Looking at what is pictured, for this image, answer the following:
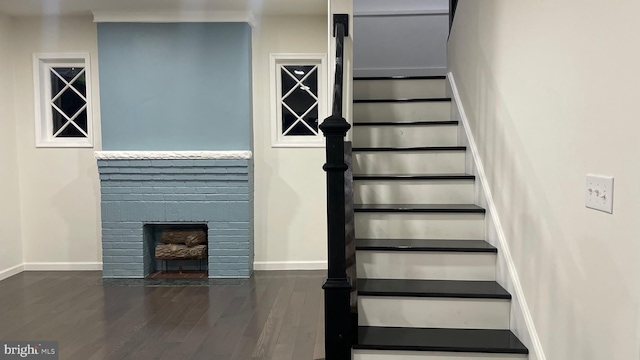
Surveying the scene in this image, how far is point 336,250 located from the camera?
Answer: 2131 millimetres

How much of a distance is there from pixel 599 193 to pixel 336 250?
1.04m

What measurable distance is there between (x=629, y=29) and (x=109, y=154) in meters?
4.49

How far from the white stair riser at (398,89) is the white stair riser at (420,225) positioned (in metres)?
1.55

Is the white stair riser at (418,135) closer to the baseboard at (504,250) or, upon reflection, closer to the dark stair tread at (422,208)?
the baseboard at (504,250)

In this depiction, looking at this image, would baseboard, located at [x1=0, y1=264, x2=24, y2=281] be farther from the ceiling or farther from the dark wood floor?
the ceiling

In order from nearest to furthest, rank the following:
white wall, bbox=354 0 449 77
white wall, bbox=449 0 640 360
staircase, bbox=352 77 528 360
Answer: white wall, bbox=449 0 640 360
staircase, bbox=352 77 528 360
white wall, bbox=354 0 449 77

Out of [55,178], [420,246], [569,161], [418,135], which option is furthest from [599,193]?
[55,178]

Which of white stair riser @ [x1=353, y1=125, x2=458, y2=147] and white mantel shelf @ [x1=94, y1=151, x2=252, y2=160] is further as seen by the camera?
white mantel shelf @ [x1=94, y1=151, x2=252, y2=160]

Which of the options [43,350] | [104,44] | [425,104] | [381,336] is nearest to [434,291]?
[381,336]

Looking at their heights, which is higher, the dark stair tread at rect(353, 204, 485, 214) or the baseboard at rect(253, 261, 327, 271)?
the dark stair tread at rect(353, 204, 485, 214)

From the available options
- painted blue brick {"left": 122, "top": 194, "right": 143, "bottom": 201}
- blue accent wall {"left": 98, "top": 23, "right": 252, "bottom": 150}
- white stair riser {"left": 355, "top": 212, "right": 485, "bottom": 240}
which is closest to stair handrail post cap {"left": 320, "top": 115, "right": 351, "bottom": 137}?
white stair riser {"left": 355, "top": 212, "right": 485, "bottom": 240}

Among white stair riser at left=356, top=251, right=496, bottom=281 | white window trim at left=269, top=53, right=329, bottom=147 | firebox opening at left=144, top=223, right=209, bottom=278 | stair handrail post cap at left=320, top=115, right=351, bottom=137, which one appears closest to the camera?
stair handrail post cap at left=320, top=115, right=351, bottom=137

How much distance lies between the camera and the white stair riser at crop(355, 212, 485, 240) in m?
2.96

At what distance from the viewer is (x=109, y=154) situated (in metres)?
4.75
